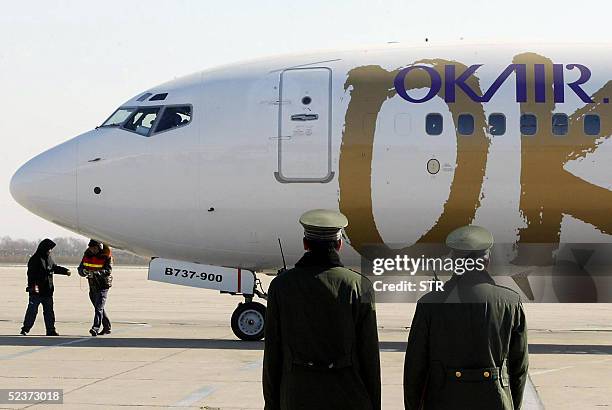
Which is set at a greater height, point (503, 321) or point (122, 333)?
point (503, 321)

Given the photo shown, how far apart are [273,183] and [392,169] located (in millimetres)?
2044

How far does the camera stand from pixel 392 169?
16156 mm

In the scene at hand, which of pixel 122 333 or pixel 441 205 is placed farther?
pixel 122 333

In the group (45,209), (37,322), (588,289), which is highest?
(45,209)

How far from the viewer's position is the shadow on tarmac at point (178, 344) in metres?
16.0

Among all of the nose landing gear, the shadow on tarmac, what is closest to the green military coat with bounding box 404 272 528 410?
the shadow on tarmac

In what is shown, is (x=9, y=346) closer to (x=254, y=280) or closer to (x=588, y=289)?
(x=254, y=280)

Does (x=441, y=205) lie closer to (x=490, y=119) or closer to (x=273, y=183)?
(x=490, y=119)

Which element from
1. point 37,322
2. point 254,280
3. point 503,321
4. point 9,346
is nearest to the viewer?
point 503,321

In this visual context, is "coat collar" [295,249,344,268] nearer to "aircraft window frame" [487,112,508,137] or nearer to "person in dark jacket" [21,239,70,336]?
"aircraft window frame" [487,112,508,137]

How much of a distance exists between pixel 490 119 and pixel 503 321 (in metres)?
10.6

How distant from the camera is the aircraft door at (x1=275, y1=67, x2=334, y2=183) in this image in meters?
16.3

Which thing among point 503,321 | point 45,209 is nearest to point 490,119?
point 45,209

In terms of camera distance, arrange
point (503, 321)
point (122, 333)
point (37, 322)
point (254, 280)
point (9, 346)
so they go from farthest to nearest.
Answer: point (37, 322) < point (122, 333) < point (254, 280) < point (9, 346) < point (503, 321)
